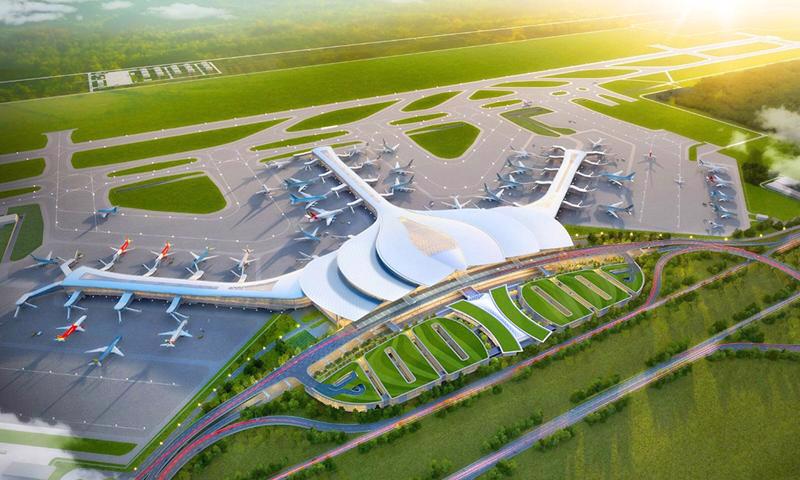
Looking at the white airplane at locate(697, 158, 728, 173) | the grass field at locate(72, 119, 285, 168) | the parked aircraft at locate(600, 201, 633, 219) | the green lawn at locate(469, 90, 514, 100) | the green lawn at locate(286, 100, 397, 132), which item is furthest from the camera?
the green lawn at locate(469, 90, 514, 100)

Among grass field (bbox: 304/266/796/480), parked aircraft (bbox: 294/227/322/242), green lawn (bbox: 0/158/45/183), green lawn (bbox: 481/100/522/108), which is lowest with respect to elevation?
grass field (bbox: 304/266/796/480)

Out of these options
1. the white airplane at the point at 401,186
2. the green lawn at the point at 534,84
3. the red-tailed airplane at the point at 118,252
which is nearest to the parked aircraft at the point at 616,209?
the white airplane at the point at 401,186

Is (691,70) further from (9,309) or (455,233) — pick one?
(9,309)

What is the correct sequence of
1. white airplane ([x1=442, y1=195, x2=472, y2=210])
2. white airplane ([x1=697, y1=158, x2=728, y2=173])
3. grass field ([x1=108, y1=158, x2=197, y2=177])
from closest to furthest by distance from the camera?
white airplane ([x1=442, y1=195, x2=472, y2=210]), grass field ([x1=108, y1=158, x2=197, y2=177]), white airplane ([x1=697, y1=158, x2=728, y2=173])

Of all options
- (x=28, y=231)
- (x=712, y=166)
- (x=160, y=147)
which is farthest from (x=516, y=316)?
(x=160, y=147)

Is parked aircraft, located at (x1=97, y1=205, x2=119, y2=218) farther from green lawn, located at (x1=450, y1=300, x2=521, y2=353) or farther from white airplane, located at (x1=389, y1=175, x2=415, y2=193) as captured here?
green lawn, located at (x1=450, y1=300, x2=521, y2=353)

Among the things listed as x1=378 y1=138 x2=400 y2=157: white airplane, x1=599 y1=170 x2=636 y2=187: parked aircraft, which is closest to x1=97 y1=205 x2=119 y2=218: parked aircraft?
x1=378 y1=138 x2=400 y2=157: white airplane

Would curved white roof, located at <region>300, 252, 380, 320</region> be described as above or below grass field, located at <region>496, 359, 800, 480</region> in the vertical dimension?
above

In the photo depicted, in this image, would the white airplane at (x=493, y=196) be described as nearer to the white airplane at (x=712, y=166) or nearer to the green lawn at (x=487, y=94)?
the white airplane at (x=712, y=166)

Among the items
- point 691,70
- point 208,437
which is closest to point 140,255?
point 208,437
